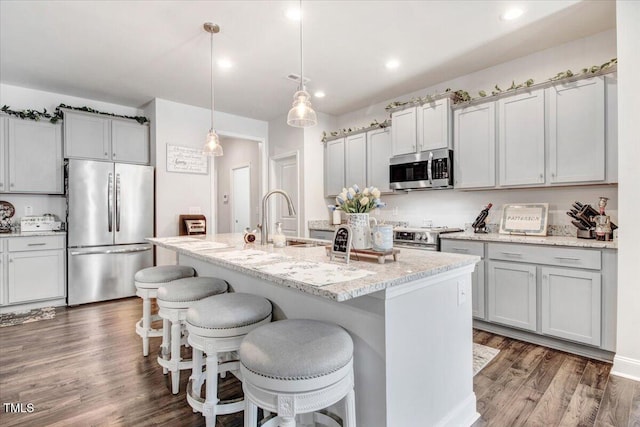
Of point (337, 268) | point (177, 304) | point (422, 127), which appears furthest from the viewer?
point (422, 127)

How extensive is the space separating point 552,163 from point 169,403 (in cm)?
356

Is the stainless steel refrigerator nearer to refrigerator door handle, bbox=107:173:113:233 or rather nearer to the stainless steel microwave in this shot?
refrigerator door handle, bbox=107:173:113:233

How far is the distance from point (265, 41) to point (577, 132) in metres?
2.86

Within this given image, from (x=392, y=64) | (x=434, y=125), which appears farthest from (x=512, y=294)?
(x=392, y=64)

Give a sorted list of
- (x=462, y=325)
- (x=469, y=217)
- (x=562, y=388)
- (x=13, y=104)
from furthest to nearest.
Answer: (x=13, y=104)
(x=469, y=217)
(x=562, y=388)
(x=462, y=325)

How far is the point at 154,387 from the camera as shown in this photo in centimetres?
218

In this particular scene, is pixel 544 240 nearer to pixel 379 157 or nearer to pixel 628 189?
pixel 628 189

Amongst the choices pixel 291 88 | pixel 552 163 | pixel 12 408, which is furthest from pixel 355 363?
pixel 291 88

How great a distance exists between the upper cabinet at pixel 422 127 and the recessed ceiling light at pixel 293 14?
184cm

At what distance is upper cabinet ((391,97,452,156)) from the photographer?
3596mm

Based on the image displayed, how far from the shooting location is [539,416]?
1854 mm

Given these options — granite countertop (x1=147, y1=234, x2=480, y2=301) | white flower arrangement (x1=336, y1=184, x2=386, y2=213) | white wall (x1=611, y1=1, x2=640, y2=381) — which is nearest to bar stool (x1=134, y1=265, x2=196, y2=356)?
granite countertop (x1=147, y1=234, x2=480, y2=301)

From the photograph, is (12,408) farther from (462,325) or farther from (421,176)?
(421,176)

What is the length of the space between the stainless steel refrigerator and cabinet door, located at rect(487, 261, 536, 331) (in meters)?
4.28
